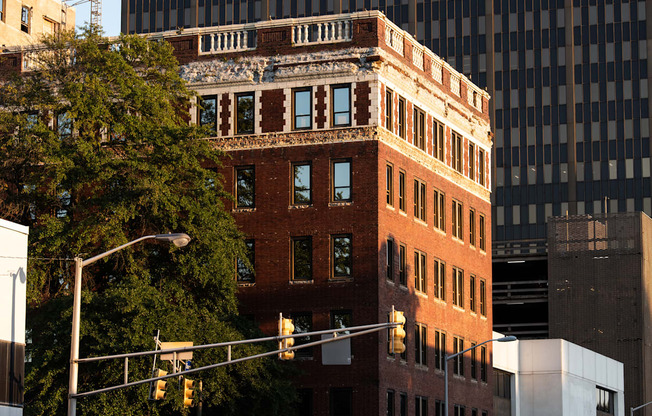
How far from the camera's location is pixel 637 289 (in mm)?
121000

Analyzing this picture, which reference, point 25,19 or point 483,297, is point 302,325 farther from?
point 25,19

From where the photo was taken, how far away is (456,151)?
8306 cm

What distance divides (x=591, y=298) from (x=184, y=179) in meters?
63.0

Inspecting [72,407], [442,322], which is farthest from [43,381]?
[442,322]

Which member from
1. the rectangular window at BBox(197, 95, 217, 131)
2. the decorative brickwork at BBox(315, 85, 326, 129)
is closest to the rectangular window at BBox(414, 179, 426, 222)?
the decorative brickwork at BBox(315, 85, 326, 129)

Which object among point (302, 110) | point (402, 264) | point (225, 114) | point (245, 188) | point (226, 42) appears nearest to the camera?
point (302, 110)

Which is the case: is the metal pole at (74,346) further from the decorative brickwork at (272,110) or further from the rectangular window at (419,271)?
the rectangular window at (419,271)

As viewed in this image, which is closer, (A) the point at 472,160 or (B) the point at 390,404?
(B) the point at 390,404

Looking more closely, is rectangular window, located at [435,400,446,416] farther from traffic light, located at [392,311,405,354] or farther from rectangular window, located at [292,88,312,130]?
traffic light, located at [392,311,405,354]

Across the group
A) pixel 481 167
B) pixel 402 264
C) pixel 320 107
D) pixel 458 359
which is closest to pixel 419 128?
pixel 320 107

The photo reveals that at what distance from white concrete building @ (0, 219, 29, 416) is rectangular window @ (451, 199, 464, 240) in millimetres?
35464

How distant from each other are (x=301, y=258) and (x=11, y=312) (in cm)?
2471

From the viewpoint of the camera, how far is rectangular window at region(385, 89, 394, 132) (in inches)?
2906

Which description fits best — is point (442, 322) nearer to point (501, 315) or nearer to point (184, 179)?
point (184, 179)
